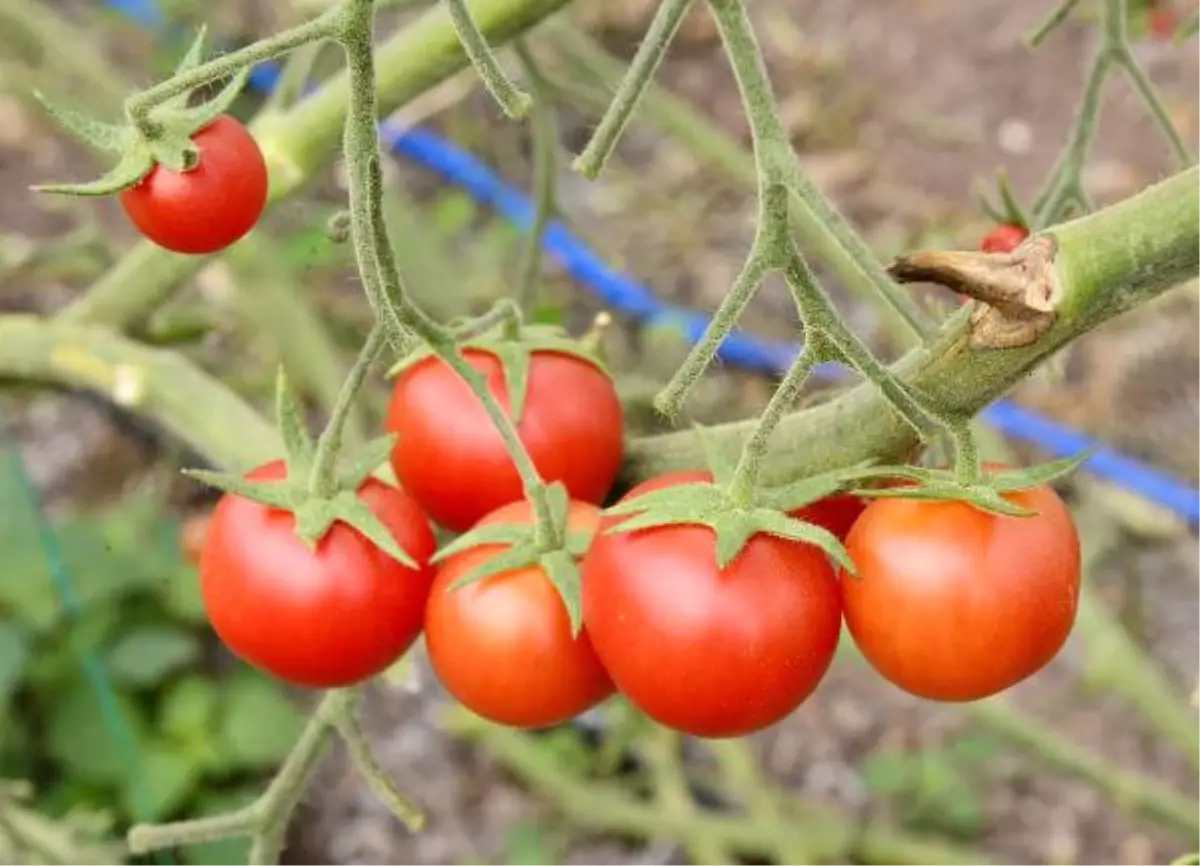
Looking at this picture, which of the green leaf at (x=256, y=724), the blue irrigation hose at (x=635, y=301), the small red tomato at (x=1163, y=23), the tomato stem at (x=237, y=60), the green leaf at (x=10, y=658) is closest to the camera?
the tomato stem at (x=237, y=60)

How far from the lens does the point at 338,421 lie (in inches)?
25.5

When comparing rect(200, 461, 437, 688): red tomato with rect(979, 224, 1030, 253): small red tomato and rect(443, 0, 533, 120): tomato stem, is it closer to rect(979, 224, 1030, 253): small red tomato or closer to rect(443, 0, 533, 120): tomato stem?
rect(443, 0, 533, 120): tomato stem

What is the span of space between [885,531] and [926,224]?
2.07 meters

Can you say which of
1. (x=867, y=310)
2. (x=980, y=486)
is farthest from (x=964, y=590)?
(x=867, y=310)

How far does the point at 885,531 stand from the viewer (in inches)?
22.8

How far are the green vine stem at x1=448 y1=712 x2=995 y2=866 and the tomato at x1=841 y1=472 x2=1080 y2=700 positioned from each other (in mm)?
1168

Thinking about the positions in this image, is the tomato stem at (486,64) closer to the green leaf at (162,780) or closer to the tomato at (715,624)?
the tomato at (715,624)

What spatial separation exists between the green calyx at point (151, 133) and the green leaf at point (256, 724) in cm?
125

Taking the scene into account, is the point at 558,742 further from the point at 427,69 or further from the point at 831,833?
the point at 427,69

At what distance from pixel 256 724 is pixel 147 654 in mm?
159

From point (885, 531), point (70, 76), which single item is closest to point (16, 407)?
point (70, 76)

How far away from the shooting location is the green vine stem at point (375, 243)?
510 millimetres

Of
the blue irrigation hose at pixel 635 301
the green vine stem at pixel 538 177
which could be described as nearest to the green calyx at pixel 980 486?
the green vine stem at pixel 538 177

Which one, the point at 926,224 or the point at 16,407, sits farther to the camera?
the point at 926,224
